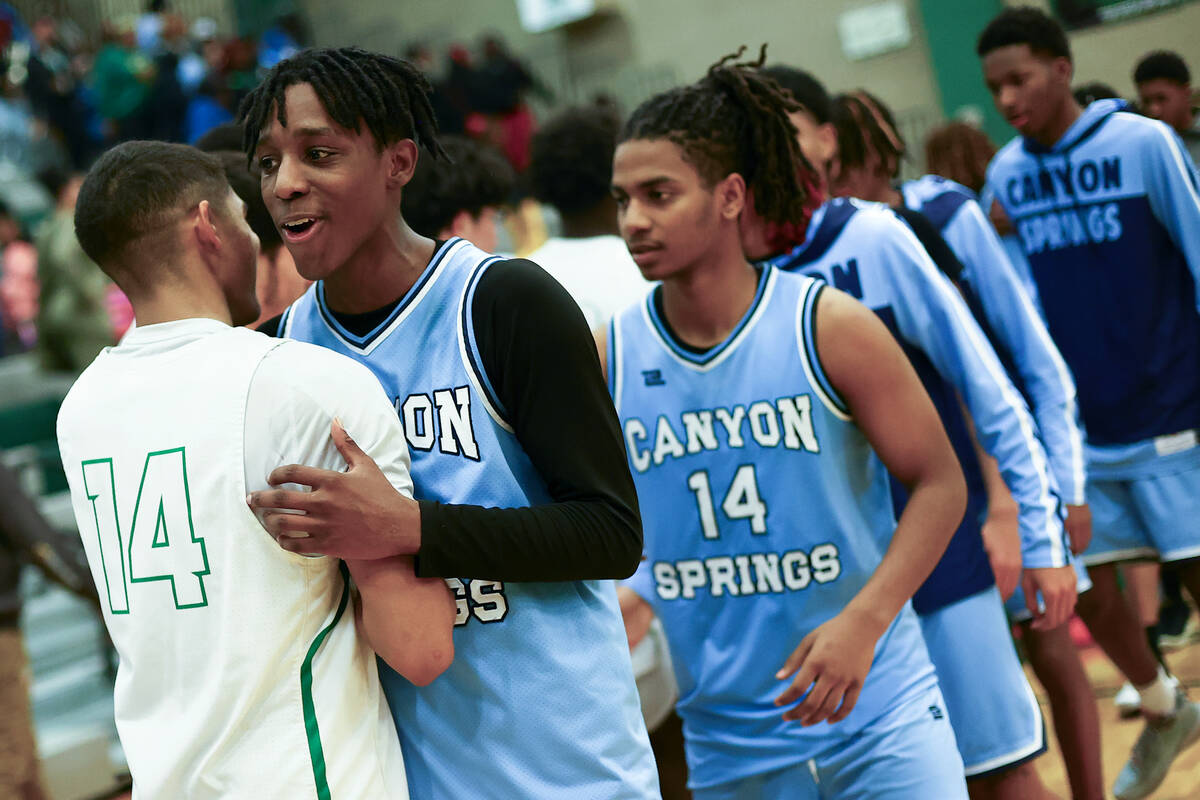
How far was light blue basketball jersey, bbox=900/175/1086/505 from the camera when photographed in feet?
10.7

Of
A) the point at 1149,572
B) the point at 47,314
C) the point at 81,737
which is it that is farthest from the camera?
the point at 47,314

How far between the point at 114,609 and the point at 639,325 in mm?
1218

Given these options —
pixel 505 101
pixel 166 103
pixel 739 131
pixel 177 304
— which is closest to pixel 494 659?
pixel 177 304

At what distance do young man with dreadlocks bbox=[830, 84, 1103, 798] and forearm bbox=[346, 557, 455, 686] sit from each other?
1580 mm

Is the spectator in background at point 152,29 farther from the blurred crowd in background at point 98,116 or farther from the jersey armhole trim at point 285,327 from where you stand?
the jersey armhole trim at point 285,327

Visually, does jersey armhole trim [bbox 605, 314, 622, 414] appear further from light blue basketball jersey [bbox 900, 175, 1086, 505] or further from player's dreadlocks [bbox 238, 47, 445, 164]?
light blue basketball jersey [bbox 900, 175, 1086, 505]

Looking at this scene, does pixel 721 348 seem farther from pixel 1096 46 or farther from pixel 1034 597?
pixel 1096 46

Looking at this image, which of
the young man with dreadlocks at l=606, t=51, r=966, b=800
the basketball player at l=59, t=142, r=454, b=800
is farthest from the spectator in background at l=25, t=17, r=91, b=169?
the basketball player at l=59, t=142, r=454, b=800

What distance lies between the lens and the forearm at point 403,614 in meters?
1.63

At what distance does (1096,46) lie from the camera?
3.37 m

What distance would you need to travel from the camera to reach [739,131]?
264 centimetres

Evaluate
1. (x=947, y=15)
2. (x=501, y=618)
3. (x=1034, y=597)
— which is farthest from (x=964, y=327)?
(x=947, y=15)

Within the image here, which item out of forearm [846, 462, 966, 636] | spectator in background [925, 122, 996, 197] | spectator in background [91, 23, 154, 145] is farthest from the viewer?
spectator in background [91, 23, 154, 145]

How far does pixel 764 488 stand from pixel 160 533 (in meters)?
1.16
